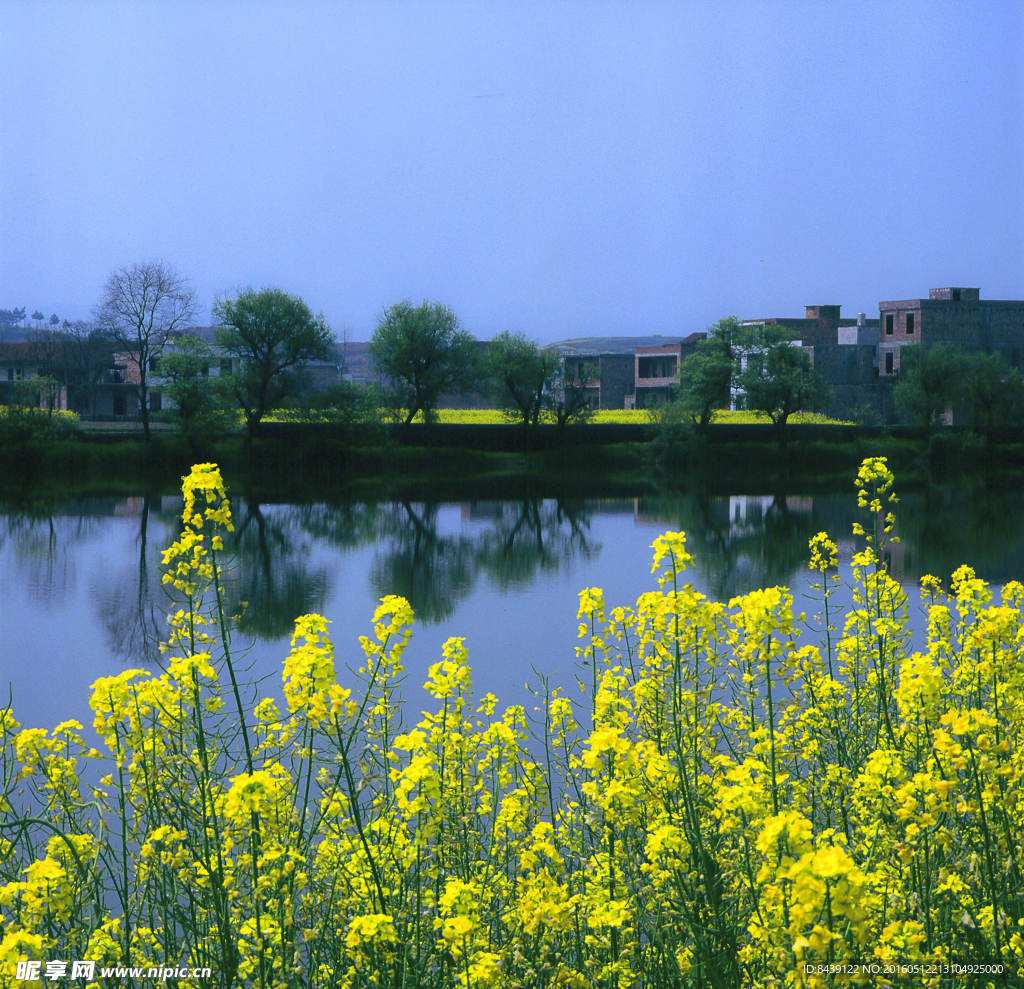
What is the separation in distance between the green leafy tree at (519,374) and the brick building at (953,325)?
28.1m

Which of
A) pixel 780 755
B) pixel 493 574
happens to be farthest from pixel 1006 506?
pixel 780 755

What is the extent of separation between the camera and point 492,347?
63.2 m

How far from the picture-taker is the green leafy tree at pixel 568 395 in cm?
6362

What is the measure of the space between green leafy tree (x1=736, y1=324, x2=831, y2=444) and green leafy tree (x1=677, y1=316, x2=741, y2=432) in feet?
3.61

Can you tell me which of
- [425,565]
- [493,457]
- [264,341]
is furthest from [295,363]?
[425,565]

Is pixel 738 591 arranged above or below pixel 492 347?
below

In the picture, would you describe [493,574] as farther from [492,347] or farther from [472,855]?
[492,347]

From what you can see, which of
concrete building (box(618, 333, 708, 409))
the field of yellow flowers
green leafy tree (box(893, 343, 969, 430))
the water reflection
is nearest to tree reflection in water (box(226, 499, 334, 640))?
the water reflection

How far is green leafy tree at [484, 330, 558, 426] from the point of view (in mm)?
62500

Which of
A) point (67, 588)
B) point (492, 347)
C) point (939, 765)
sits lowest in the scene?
point (67, 588)

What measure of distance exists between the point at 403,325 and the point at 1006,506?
110 ft

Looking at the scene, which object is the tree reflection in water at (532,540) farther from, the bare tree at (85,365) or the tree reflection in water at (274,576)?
the bare tree at (85,365)

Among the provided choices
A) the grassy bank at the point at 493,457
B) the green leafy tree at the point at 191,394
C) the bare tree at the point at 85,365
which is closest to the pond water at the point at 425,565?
the grassy bank at the point at 493,457

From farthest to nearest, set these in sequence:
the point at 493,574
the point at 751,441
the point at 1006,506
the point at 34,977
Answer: the point at 751,441
the point at 1006,506
the point at 493,574
the point at 34,977
